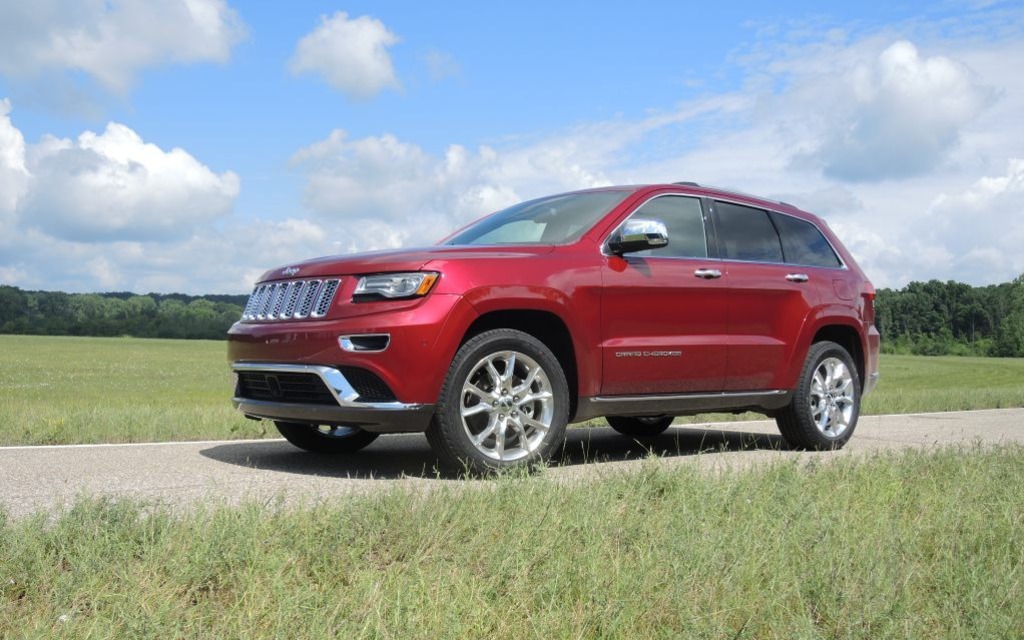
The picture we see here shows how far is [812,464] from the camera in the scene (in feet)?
20.3

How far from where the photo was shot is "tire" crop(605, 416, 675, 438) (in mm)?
9156

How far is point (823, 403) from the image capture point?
8273 millimetres

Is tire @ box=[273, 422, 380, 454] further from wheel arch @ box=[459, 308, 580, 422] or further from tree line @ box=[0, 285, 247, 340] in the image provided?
tree line @ box=[0, 285, 247, 340]

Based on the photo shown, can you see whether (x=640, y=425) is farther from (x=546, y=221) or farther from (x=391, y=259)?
(x=391, y=259)

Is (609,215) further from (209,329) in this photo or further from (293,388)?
(209,329)

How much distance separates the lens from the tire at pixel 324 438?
7422mm

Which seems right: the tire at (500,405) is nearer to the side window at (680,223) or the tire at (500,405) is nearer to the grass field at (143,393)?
the side window at (680,223)

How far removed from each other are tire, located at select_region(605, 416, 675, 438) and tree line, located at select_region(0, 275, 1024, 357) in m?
50.5

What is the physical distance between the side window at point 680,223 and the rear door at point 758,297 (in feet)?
A: 0.67

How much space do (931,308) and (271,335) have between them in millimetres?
118761

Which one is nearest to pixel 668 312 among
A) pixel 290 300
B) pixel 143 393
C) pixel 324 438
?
pixel 290 300

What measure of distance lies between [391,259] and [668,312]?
2012 millimetres

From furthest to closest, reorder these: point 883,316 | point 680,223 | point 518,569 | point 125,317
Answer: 1. point 883,316
2. point 125,317
3. point 680,223
4. point 518,569

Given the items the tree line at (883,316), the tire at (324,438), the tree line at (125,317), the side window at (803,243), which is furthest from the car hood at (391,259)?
the tree line at (125,317)
